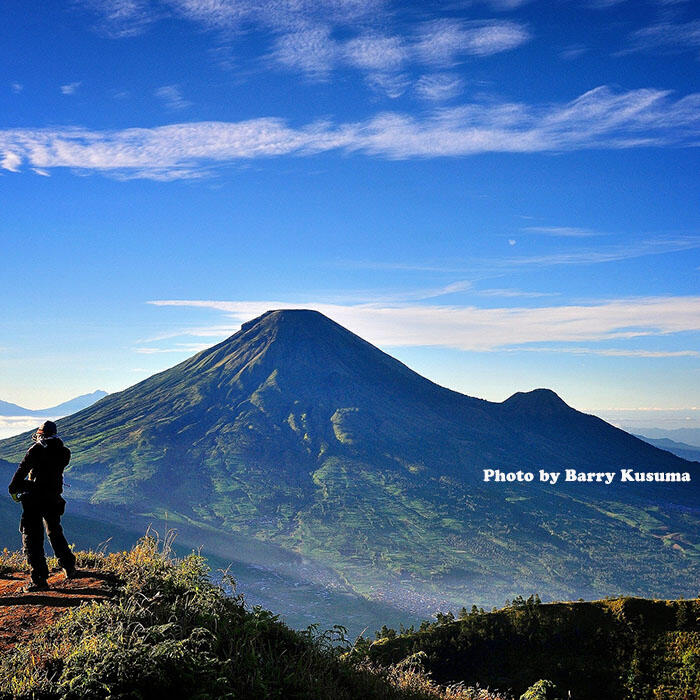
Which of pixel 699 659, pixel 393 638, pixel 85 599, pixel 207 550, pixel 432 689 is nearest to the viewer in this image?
pixel 85 599

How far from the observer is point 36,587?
10102mm

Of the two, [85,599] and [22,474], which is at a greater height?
[22,474]

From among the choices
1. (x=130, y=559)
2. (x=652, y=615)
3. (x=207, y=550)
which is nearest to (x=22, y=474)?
(x=130, y=559)

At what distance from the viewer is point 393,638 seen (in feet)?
50.7

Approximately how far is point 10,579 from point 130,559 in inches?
126

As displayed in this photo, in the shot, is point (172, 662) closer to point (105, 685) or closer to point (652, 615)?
point (105, 685)

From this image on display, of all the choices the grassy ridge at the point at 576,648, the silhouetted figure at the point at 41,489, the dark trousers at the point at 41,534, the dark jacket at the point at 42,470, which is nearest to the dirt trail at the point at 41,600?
the dark trousers at the point at 41,534

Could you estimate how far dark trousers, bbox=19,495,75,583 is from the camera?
10727mm

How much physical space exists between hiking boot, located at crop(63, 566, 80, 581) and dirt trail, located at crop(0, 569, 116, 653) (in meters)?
0.08

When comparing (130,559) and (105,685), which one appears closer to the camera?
(105,685)

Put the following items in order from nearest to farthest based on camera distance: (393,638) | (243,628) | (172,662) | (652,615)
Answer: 1. (172,662)
2. (243,628)
3. (652,615)
4. (393,638)

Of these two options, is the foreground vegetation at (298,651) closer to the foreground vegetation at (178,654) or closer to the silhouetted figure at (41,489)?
the foreground vegetation at (178,654)

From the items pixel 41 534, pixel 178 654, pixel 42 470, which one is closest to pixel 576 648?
pixel 178 654

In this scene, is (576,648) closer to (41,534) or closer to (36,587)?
(36,587)
